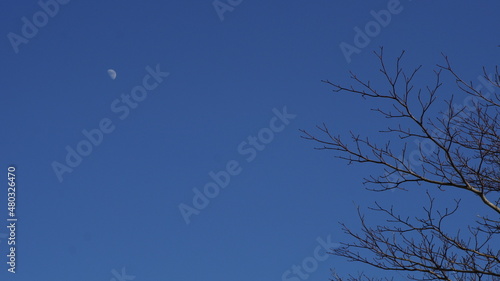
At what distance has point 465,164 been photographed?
444 cm

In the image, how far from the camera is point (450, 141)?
3965mm

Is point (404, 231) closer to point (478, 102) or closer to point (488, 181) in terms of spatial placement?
point (488, 181)

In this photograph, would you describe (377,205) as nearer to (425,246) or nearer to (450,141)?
(425,246)

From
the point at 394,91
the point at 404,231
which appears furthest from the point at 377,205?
the point at 394,91

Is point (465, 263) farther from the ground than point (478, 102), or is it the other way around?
point (478, 102)

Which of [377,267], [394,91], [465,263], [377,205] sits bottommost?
[465,263]

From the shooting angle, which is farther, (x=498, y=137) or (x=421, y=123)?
(x=498, y=137)

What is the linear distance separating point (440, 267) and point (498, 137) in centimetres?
102

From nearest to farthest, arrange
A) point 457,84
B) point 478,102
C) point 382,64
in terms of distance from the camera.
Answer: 1. point 382,64
2. point 457,84
3. point 478,102

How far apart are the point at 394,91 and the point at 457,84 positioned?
21.7 inches

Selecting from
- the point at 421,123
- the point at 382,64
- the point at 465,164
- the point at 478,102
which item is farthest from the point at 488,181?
the point at 382,64

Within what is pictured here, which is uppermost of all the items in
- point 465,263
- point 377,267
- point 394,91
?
point 394,91

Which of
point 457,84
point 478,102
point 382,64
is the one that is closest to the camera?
point 382,64

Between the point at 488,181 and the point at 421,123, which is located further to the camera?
the point at 488,181
